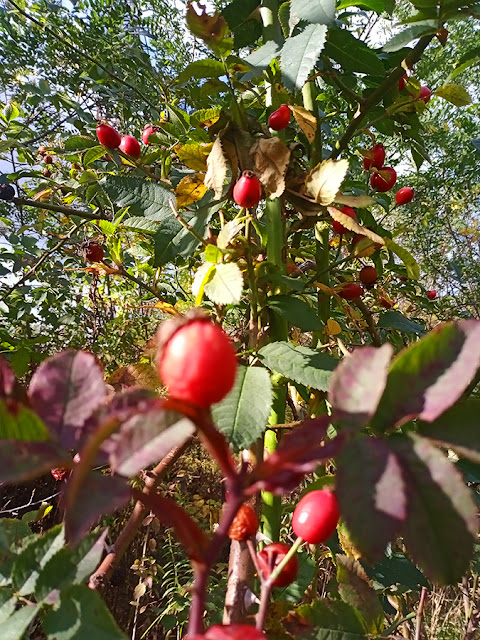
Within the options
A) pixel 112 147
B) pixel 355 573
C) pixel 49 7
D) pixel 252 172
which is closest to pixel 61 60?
pixel 49 7

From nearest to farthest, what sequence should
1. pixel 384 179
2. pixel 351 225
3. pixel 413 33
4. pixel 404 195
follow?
pixel 351 225, pixel 413 33, pixel 384 179, pixel 404 195

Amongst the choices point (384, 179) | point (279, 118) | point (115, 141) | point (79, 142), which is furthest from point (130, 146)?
point (384, 179)

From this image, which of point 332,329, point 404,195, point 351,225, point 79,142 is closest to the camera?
point 351,225

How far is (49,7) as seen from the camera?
7.39 feet

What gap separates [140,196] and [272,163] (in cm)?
25

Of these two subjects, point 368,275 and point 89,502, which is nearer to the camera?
point 89,502

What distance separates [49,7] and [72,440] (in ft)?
8.81

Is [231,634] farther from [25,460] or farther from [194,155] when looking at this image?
[194,155]

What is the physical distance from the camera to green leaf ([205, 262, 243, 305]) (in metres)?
0.48

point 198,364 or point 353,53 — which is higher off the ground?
point 353,53

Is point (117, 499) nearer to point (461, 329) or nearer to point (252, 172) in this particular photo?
point (461, 329)

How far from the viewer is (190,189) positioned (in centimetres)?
70

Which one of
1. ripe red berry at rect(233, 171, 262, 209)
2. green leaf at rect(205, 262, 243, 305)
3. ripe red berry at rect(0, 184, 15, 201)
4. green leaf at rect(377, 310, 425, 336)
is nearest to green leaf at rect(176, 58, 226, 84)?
ripe red berry at rect(233, 171, 262, 209)

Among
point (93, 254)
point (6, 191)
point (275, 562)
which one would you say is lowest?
point (275, 562)
